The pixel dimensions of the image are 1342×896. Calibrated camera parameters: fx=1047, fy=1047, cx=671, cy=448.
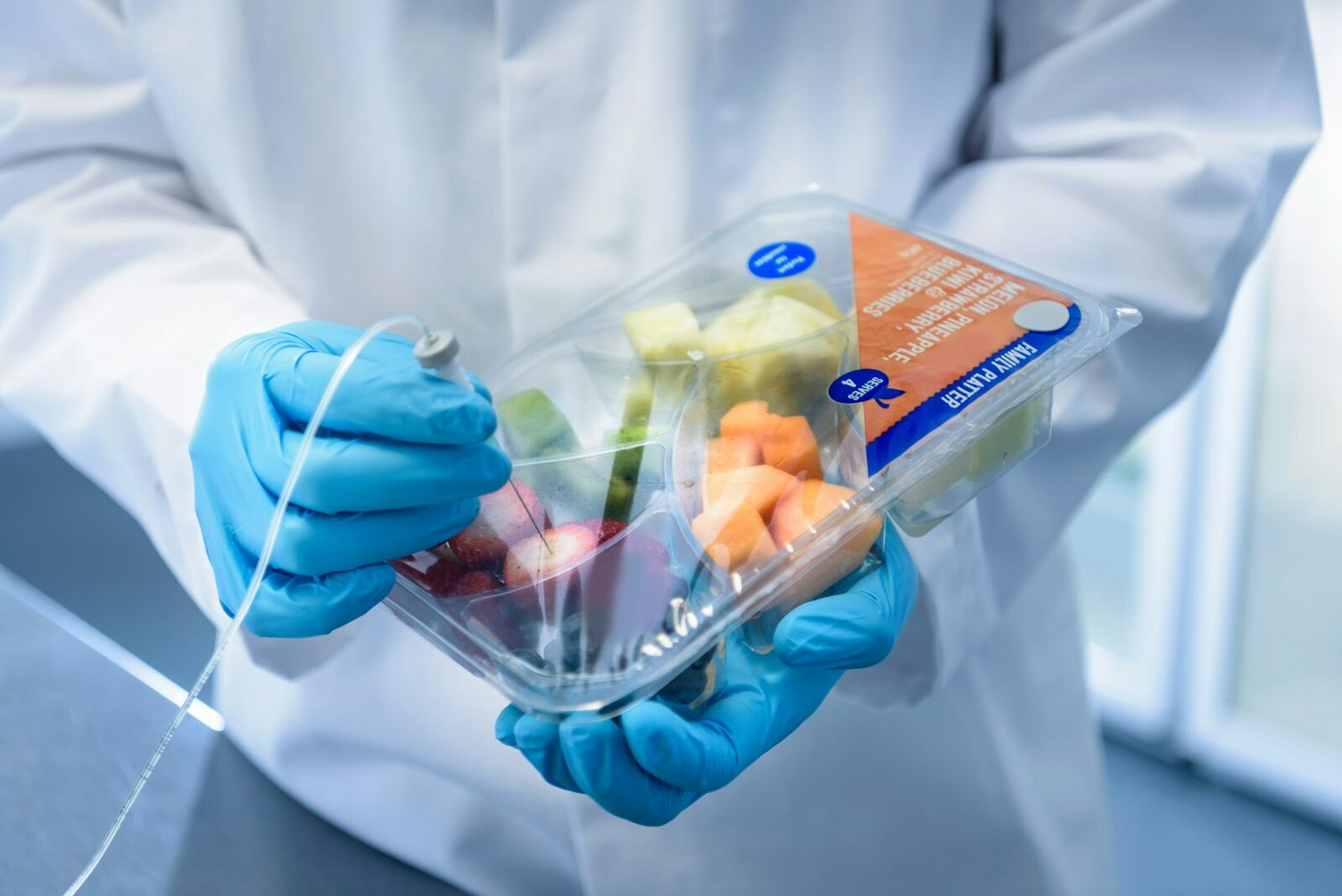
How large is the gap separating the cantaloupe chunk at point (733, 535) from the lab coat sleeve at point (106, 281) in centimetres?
39

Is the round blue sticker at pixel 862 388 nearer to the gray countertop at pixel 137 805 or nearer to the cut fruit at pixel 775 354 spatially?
the cut fruit at pixel 775 354

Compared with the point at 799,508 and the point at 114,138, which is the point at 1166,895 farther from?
the point at 114,138

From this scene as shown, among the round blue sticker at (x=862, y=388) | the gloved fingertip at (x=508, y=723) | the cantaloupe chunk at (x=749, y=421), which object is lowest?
the gloved fingertip at (x=508, y=723)

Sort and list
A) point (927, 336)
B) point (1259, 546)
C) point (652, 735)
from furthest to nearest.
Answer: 1. point (1259, 546)
2. point (927, 336)
3. point (652, 735)

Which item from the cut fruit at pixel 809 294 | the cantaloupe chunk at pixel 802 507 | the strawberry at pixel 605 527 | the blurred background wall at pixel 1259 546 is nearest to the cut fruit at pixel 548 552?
the strawberry at pixel 605 527

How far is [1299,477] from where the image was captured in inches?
69.0

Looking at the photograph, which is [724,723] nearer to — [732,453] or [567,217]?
[732,453]

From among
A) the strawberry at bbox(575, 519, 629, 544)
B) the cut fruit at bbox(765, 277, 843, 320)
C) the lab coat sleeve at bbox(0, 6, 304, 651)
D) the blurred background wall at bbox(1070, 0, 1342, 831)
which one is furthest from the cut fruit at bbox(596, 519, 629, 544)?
the blurred background wall at bbox(1070, 0, 1342, 831)

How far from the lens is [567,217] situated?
839 millimetres

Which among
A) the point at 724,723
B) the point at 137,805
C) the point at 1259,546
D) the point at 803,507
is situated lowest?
the point at 1259,546

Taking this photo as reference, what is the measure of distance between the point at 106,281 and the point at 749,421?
559mm

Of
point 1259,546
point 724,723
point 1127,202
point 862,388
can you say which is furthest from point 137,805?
point 1259,546

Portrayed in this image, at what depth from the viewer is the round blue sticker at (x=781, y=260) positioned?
2.52 feet

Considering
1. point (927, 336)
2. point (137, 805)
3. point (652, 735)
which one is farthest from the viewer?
point (137, 805)
